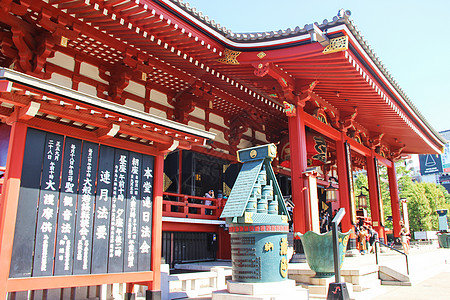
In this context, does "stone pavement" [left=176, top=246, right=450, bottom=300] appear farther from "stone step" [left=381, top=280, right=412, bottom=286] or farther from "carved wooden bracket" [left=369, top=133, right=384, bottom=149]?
"carved wooden bracket" [left=369, top=133, right=384, bottom=149]

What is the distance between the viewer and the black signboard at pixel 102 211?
570 cm

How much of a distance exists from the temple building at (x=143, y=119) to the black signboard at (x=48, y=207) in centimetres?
2

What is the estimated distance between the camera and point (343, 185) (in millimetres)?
13055

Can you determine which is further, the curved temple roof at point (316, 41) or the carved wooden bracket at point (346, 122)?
the carved wooden bracket at point (346, 122)

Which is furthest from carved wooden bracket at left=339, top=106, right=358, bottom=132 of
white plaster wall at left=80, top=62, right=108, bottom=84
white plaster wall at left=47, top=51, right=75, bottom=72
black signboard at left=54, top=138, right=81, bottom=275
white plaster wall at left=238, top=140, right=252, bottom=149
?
black signboard at left=54, top=138, right=81, bottom=275

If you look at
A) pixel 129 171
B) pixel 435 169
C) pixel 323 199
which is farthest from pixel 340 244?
pixel 435 169

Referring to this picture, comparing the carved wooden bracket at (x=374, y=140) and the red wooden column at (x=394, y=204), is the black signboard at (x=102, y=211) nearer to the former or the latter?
the carved wooden bracket at (x=374, y=140)

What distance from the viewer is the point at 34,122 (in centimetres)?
525

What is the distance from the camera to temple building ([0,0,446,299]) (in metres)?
5.12

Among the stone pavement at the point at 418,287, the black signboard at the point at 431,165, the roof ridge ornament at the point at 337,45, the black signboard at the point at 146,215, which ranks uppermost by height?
the black signboard at the point at 431,165

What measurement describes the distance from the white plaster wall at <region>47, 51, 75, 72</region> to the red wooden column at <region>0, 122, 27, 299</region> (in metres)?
3.50

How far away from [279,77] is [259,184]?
15.6 ft

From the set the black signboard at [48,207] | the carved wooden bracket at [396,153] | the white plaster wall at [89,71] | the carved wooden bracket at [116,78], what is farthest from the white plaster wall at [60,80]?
the carved wooden bracket at [396,153]

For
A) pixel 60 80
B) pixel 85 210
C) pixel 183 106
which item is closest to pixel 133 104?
pixel 183 106
